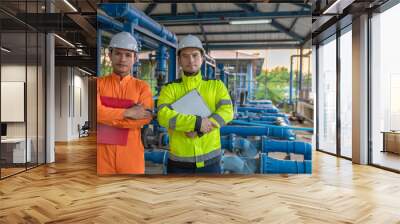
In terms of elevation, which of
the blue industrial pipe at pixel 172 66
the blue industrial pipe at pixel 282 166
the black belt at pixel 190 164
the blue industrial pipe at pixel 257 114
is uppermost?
the blue industrial pipe at pixel 172 66

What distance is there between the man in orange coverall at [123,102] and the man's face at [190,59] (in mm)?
578

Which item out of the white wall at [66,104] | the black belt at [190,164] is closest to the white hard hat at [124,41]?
the black belt at [190,164]

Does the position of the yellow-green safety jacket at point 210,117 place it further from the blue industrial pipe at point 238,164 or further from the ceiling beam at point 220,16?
the ceiling beam at point 220,16

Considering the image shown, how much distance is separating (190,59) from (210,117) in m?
0.80

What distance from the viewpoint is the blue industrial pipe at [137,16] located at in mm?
5047

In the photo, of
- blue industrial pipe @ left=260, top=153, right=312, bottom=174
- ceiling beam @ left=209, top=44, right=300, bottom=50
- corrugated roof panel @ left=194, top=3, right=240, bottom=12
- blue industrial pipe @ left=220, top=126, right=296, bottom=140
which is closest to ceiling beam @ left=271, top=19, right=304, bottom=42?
ceiling beam @ left=209, top=44, right=300, bottom=50

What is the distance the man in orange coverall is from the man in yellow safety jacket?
294 millimetres

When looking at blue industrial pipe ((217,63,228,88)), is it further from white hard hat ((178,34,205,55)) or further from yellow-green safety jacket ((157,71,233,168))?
white hard hat ((178,34,205,55))

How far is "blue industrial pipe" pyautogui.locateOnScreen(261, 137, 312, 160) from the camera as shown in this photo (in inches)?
210

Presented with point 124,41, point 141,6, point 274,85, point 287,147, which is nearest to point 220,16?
point 141,6

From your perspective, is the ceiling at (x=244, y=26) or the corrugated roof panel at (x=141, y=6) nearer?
the ceiling at (x=244, y=26)

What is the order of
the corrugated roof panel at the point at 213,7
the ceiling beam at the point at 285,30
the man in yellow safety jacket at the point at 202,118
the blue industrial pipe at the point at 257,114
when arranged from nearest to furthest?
the man in yellow safety jacket at the point at 202,118 < the ceiling beam at the point at 285,30 < the blue industrial pipe at the point at 257,114 < the corrugated roof panel at the point at 213,7

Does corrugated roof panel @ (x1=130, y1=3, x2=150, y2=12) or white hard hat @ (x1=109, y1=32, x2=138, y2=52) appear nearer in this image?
white hard hat @ (x1=109, y1=32, x2=138, y2=52)

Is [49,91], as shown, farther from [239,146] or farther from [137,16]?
[239,146]
